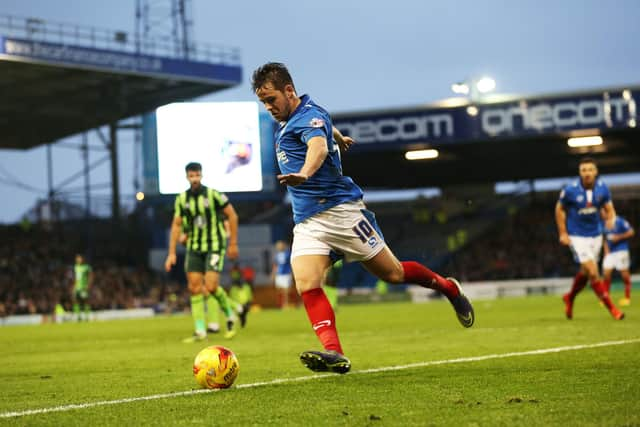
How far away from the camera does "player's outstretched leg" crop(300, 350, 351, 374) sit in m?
5.97

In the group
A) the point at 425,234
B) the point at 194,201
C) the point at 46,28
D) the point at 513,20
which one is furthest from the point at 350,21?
the point at 194,201

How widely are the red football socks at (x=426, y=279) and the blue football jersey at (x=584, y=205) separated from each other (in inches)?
216

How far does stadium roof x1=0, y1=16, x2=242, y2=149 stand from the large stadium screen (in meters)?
2.76

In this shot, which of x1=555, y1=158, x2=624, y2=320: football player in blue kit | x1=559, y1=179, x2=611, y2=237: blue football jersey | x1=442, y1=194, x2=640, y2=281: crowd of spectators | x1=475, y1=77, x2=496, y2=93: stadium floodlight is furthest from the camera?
x1=442, y1=194, x2=640, y2=281: crowd of spectators

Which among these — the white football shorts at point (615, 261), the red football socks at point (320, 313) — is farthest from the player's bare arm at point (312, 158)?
the white football shorts at point (615, 261)

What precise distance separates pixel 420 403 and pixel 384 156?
3446cm

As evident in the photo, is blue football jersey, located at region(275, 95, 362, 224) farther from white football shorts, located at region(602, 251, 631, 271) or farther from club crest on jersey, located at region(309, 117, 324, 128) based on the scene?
white football shorts, located at region(602, 251, 631, 271)

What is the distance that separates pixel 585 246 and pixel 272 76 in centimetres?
739

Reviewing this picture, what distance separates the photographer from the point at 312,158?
6.07m

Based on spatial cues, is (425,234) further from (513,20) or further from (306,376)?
(513,20)

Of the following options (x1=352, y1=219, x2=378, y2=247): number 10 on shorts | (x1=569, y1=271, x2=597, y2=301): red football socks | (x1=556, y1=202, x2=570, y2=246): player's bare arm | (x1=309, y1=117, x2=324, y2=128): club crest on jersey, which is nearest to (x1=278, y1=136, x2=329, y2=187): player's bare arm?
(x1=309, y1=117, x2=324, y2=128): club crest on jersey

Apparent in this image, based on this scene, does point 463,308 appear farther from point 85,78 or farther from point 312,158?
point 85,78

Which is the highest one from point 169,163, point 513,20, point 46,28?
point 513,20

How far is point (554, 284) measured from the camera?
110ft
